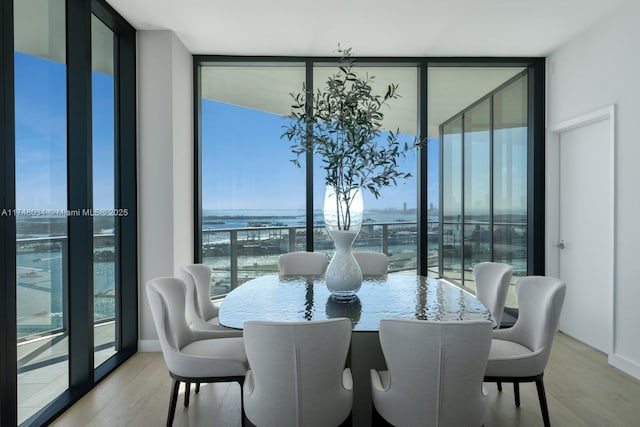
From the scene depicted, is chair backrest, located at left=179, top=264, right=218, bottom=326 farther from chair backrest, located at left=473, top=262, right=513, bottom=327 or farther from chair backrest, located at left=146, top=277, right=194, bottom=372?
chair backrest, located at left=473, top=262, right=513, bottom=327

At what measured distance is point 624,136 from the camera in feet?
10.9

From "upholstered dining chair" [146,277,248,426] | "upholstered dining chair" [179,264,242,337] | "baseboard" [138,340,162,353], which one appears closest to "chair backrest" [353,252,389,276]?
"upholstered dining chair" [179,264,242,337]

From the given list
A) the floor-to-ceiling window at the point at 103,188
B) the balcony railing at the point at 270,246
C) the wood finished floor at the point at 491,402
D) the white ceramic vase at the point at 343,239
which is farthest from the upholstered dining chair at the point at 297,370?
the balcony railing at the point at 270,246

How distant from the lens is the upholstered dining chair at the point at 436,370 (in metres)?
1.56

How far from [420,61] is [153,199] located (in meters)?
3.24

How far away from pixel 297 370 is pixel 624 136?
3.44 meters

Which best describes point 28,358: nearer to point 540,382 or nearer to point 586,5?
point 540,382

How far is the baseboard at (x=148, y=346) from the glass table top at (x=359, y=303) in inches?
58.6

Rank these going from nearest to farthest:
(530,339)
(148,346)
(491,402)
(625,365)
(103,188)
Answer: (530,339), (491,402), (625,365), (103,188), (148,346)

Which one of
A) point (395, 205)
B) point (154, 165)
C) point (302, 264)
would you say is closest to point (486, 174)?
point (395, 205)

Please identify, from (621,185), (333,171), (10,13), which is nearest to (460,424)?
(333,171)

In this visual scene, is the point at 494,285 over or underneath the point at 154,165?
underneath

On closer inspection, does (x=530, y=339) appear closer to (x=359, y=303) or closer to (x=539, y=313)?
(x=539, y=313)

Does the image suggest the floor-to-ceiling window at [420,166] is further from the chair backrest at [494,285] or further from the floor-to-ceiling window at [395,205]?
the chair backrest at [494,285]
